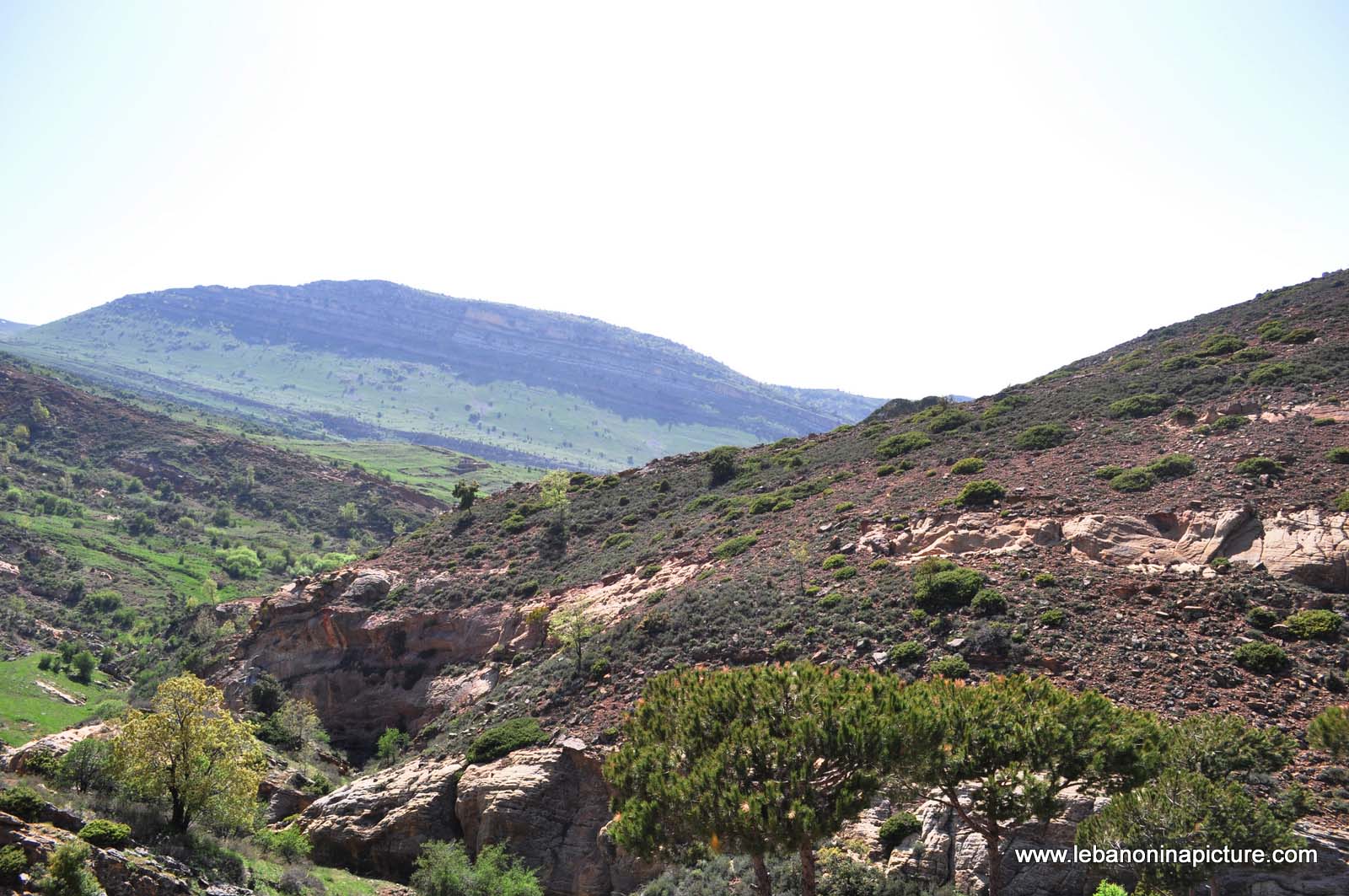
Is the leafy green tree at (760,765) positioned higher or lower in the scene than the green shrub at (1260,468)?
lower

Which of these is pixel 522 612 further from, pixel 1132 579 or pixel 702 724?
pixel 1132 579

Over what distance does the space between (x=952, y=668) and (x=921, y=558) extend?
30.4 ft

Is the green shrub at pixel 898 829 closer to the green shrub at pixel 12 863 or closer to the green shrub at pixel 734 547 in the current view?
the green shrub at pixel 734 547

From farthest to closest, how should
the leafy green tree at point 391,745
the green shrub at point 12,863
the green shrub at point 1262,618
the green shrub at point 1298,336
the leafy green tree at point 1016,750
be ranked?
the green shrub at point 1298,336 < the leafy green tree at point 391,745 < the green shrub at point 1262,618 < the green shrub at point 12,863 < the leafy green tree at point 1016,750

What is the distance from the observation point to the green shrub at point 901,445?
2089 inches

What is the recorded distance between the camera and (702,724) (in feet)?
65.8

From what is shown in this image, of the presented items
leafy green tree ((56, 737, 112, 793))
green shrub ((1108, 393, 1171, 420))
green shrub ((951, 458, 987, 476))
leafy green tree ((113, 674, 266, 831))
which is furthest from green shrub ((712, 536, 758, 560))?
leafy green tree ((56, 737, 112, 793))

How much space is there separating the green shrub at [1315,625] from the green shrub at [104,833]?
36.6 metres

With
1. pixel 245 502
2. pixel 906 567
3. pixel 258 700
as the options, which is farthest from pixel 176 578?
pixel 906 567

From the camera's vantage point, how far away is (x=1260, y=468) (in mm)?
33094

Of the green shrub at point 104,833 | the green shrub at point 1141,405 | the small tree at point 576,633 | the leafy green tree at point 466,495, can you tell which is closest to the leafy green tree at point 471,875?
the green shrub at point 104,833

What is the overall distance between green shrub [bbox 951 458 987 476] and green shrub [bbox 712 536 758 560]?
40.9 ft

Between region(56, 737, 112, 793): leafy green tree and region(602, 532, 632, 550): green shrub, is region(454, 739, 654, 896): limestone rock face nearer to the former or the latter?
region(56, 737, 112, 793): leafy green tree

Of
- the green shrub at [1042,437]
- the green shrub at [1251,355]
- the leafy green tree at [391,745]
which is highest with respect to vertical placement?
the green shrub at [1251,355]
